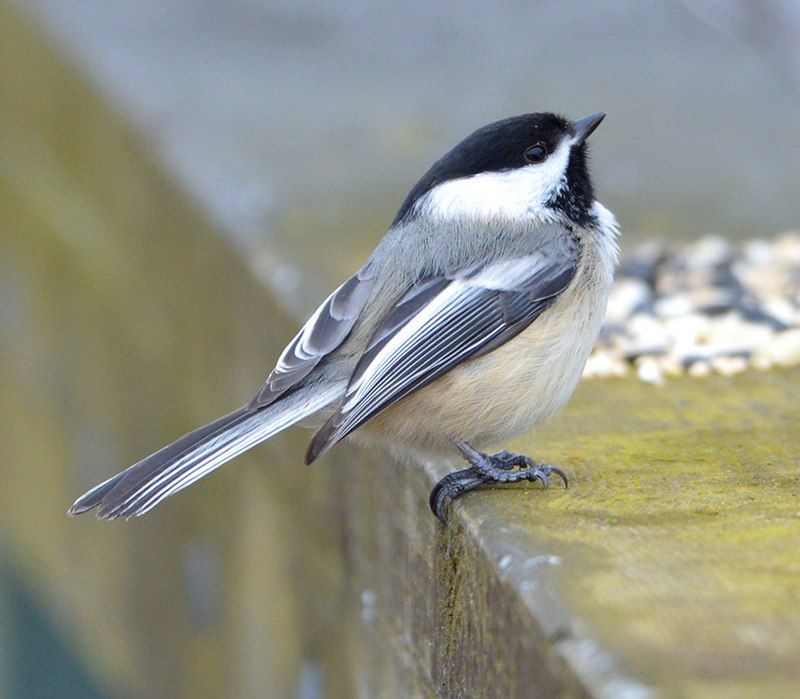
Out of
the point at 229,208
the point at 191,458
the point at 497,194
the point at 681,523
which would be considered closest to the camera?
the point at 681,523

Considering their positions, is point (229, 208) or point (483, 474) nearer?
point (483, 474)

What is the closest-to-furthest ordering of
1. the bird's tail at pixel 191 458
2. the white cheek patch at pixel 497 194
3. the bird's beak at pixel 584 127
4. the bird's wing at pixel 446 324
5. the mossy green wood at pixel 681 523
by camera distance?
the mossy green wood at pixel 681 523
the bird's tail at pixel 191 458
the bird's wing at pixel 446 324
the white cheek patch at pixel 497 194
the bird's beak at pixel 584 127

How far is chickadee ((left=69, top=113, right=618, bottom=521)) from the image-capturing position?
2061 millimetres

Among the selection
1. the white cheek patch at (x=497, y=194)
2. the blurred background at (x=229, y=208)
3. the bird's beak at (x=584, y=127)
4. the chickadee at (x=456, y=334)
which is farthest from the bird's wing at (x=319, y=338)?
the bird's beak at (x=584, y=127)

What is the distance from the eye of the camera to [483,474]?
81.4 inches

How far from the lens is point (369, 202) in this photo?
3.59 metres

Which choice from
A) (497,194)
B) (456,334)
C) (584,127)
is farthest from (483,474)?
(584,127)

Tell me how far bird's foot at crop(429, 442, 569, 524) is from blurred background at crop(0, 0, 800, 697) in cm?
49

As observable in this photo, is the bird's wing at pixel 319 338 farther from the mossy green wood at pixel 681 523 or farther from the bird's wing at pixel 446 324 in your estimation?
the mossy green wood at pixel 681 523

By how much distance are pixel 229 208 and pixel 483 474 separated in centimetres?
138

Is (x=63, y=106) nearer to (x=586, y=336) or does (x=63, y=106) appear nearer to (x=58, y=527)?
(x=58, y=527)

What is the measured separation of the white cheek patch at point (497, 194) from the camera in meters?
2.35

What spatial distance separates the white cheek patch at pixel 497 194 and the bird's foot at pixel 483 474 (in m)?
0.44

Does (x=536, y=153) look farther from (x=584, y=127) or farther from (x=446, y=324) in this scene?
(x=446, y=324)
